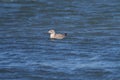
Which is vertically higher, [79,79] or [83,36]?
[83,36]

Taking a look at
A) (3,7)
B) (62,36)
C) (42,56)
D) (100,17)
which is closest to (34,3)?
(3,7)

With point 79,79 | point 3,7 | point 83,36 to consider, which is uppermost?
point 3,7

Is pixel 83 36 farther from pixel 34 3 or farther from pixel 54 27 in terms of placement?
pixel 34 3

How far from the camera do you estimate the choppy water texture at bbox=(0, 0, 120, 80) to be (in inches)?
713

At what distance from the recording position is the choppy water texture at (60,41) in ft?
59.4

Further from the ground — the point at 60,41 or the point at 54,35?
the point at 54,35

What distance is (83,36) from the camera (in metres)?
22.6

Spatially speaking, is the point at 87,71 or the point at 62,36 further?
the point at 62,36

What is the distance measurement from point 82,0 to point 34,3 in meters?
1.89

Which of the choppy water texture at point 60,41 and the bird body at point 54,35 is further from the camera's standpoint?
the bird body at point 54,35

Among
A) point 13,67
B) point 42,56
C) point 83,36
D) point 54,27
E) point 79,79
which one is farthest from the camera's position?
point 54,27

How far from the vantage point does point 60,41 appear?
22.2 meters

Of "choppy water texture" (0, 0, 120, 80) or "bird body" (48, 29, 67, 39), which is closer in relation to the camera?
"choppy water texture" (0, 0, 120, 80)

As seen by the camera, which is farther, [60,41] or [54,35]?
[54,35]
